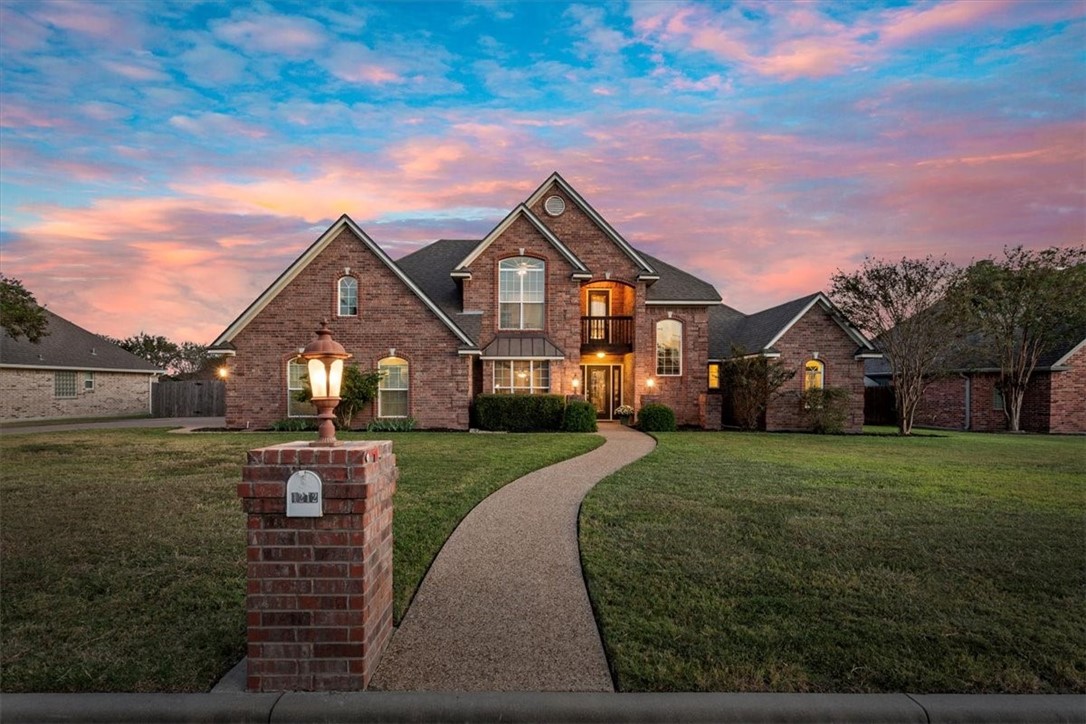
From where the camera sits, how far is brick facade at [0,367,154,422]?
80.2 ft

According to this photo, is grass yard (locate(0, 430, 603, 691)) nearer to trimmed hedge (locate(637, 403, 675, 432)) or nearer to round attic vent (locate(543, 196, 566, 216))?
trimmed hedge (locate(637, 403, 675, 432))

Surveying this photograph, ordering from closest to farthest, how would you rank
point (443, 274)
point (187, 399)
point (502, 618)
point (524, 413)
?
point (502, 618) < point (524, 413) < point (443, 274) < point (187, 399)

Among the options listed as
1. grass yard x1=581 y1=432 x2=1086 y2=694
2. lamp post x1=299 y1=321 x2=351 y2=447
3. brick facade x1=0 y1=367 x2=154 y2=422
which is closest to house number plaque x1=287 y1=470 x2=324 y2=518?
lamp post x1=299 y1=321 x2=351 y2=447

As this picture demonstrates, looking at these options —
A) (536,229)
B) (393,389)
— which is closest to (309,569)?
(393,389)

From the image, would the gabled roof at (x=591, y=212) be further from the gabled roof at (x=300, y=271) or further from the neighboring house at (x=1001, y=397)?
the neighboring house at (x=1001, y=397)

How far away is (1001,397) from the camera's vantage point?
25.0 meters

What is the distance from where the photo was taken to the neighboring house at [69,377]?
24.6 meters

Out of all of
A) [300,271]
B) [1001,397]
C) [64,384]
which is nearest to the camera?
[300,271]

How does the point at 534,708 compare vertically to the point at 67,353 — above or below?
below

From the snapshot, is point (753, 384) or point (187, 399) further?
A: point (187, 399)

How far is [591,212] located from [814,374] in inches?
436

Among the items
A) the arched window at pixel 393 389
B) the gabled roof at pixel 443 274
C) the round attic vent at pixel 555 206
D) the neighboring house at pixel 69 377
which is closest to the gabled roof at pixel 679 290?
the round attic vent at pixel 555 206

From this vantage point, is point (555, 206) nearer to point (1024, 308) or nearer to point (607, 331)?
point (607, 331)

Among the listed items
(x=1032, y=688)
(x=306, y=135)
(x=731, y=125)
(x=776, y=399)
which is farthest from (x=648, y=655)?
(x=776, y=399)
